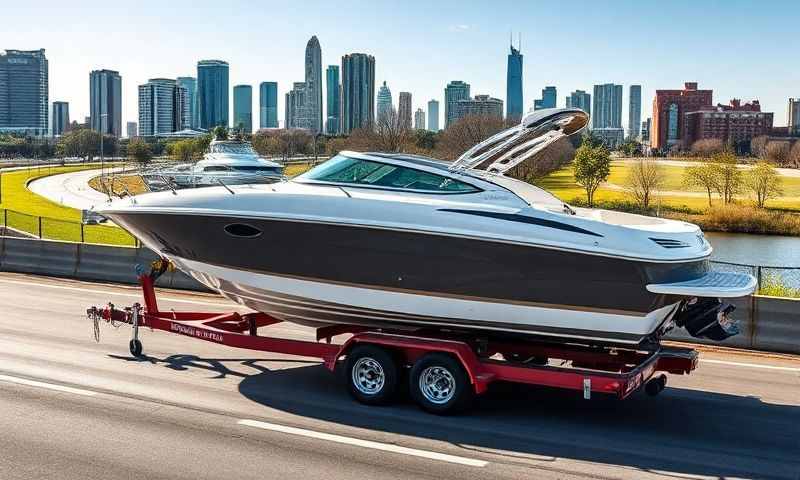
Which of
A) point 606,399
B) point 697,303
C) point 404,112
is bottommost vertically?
point 606,399

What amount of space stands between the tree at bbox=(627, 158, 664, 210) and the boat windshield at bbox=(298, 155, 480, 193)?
56362 mm

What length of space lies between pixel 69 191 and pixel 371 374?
2264 inches

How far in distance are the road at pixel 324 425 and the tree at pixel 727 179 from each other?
6325 cm

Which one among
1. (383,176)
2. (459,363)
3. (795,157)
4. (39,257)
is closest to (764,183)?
(39,257)

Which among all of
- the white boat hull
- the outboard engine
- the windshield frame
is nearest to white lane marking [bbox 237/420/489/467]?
the white boat hull

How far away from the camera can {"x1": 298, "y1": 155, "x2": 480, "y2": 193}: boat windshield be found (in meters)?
9.30

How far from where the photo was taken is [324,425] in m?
8.29

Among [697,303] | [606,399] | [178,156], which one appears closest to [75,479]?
[606,399]

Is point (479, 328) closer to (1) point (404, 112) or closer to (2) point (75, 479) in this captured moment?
(2) point (75, 479)

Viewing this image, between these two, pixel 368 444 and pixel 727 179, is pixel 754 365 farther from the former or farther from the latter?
pixel 727 179

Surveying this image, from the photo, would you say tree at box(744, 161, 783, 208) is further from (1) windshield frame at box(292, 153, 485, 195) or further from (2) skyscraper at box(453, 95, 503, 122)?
(1) windshield frame at box(292, 153, 485, 195)

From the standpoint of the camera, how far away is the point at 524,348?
30.8 ft

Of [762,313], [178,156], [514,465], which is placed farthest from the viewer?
[178,156]

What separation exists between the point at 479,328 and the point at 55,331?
22.8 ft
